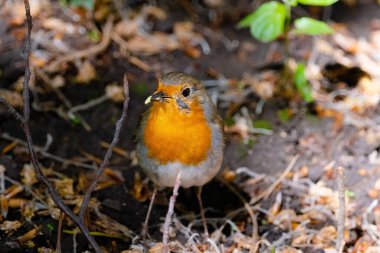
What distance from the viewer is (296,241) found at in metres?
2.83

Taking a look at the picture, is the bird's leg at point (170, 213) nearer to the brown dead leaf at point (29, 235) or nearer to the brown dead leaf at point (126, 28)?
the brown dead leaf at point (29, 235)

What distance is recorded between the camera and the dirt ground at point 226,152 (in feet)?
9.56

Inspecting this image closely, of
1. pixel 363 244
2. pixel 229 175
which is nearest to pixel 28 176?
Answer: pixel 229 175

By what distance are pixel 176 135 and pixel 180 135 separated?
2 cm

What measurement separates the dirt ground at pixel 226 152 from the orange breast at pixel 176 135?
44cm

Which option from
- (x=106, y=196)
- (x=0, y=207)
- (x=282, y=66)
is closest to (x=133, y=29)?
(x=282, y=66)

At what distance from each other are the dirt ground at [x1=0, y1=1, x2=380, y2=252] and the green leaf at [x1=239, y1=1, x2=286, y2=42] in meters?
0.56

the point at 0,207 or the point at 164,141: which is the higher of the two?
the point at 164,141

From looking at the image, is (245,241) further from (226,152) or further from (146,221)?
(226,152)

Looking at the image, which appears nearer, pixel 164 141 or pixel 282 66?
pixel 164 141

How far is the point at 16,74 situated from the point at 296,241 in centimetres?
197

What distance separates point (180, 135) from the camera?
8.61 feet

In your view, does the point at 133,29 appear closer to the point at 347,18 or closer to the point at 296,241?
the point at 347,18

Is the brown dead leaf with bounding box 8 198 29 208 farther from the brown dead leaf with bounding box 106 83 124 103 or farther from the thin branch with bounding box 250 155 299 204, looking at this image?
the thin branch with bounding box 250 155 299 204
